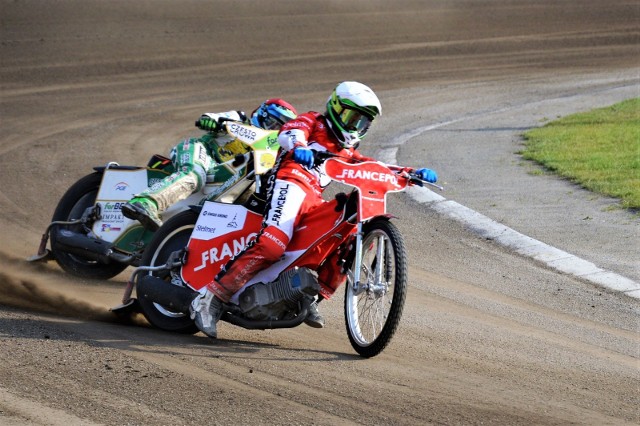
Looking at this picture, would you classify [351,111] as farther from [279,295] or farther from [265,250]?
[279,295]

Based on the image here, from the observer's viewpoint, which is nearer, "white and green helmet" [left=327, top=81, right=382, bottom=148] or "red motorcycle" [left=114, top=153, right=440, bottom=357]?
"red motorcycle" [left=114, top=153, right=440, bottom=357]

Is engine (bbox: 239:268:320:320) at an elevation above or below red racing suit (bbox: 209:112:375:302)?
below

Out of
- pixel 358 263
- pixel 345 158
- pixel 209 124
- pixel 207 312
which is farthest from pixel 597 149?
pixel 207 312

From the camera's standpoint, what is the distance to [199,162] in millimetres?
9688

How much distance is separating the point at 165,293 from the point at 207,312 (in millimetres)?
476

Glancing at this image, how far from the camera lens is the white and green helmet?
762cm

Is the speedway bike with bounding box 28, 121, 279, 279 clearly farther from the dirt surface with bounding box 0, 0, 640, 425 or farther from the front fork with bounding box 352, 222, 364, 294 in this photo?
the front fork with bounding box 352, 222, 364, 294

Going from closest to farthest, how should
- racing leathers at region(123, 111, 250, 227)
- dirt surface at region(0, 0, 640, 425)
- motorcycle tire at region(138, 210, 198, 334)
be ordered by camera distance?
dirt surface at region(0, 0, 640, 425) < motorcycle tire at region(138, 210, 198, 334) < racing leathers at region(123, 111, 250, 227)

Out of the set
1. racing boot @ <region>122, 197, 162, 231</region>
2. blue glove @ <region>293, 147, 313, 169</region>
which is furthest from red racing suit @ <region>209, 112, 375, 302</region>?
racing boot @ <region>122, 197, 162, 231</region>

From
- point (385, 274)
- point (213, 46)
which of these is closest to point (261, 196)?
point (385, 274)

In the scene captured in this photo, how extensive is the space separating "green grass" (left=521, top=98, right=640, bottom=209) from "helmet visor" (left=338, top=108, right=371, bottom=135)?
184 inches

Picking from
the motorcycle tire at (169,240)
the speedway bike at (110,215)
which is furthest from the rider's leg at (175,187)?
the motorcycle tire at (169,240)

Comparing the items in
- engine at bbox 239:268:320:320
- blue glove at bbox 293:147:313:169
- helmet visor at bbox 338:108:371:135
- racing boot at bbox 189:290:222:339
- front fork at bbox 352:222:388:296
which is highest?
helmet visor at bbox 338:108:371:135

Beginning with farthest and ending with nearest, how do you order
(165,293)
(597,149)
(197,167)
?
(597,149)
(197,167)
(165,293)
